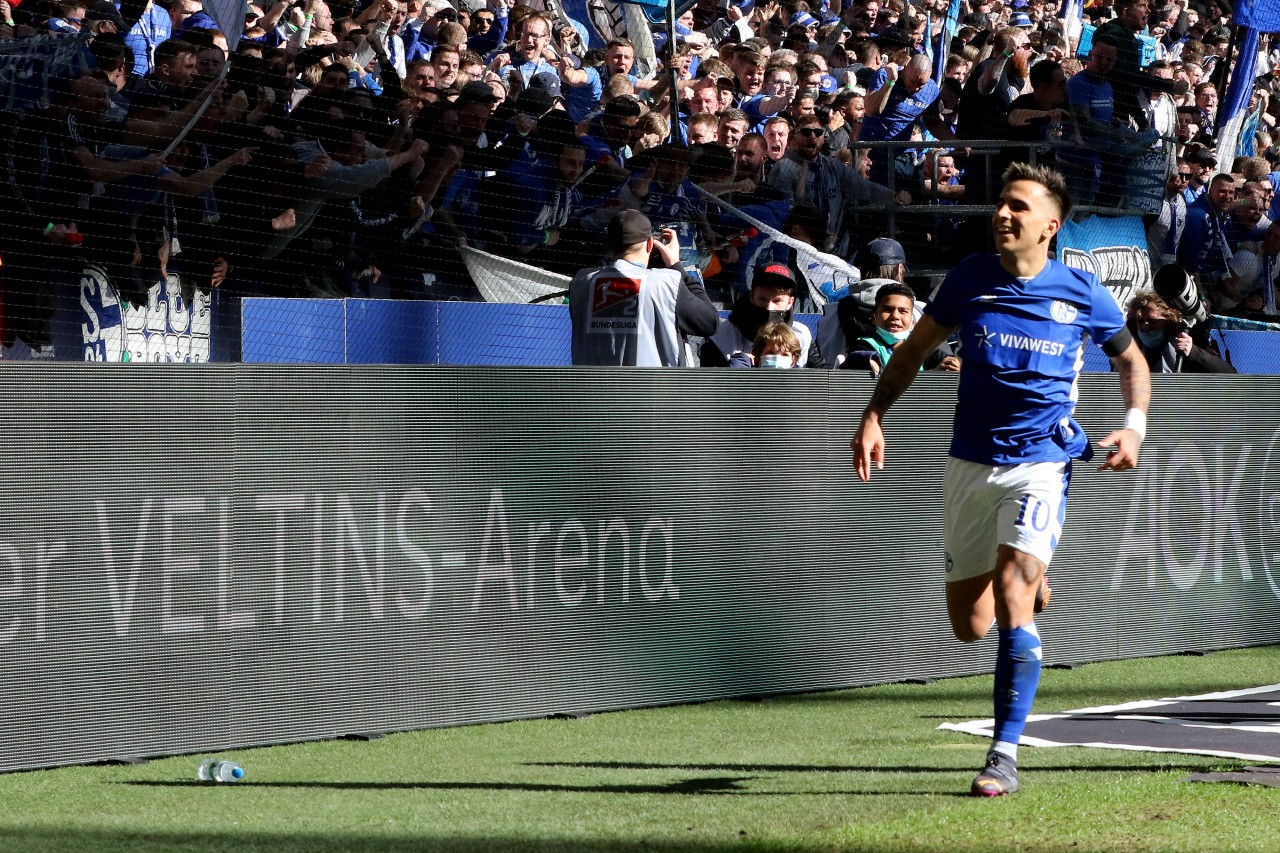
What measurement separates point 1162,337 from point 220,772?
257 inches

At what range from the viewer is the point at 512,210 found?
10.0 metres

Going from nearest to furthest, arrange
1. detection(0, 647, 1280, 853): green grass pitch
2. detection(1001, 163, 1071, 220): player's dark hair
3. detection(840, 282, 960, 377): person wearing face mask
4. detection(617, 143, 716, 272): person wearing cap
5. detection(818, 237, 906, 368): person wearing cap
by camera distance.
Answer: detection(0, 647, 1280, 853): green grass pitch, detection(1001, 163, 1071, 220): player's dark hair, detection(840, 282, 960, 377): person wearing face mask, detection(818, 237, 906, 368): person wearing cap, detection(617, 143, 716, 272): person wearing cap

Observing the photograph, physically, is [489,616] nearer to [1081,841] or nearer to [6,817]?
[6,817]

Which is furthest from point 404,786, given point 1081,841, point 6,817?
point 1081,841

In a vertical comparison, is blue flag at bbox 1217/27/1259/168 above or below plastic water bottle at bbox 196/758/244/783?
above

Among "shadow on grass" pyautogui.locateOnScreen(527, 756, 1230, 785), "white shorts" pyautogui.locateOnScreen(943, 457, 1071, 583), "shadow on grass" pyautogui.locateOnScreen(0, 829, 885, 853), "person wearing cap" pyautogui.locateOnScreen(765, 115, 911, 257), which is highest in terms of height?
"person wearing cap" pyautogui.locateOnScreen(765, 115, 911, 257)

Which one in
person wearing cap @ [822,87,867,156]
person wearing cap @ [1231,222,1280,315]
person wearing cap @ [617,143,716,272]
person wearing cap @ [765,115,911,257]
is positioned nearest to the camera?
person wearing cap @ [617,143,716,272]

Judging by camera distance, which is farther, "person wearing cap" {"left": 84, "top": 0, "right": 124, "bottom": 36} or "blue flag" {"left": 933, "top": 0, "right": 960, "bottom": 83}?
"blue flag" {"left": 933, "top": 0, "right": 960, "bottom": 83}

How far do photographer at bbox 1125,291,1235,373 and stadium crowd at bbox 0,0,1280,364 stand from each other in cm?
178

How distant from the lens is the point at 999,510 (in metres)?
5.73

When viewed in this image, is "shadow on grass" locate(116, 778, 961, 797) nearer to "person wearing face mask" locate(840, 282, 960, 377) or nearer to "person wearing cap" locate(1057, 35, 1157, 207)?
"person wearing face mask" locate(840, 282, 960, 377)

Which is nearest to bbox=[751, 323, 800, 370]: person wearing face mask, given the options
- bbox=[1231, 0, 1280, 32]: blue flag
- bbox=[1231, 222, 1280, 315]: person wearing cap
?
bbox=[1231, 222, 1280, 315]: person wearing cap

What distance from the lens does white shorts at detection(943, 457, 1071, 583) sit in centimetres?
567

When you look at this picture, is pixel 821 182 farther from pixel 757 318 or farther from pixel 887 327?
pixel 887 327
